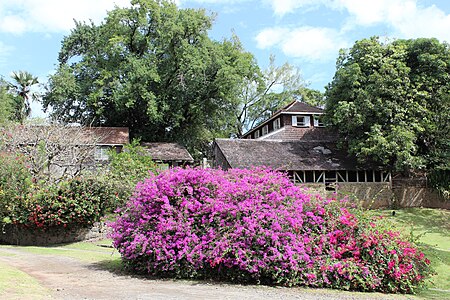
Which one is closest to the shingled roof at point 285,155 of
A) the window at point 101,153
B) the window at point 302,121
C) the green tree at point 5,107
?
the window at point 302,121

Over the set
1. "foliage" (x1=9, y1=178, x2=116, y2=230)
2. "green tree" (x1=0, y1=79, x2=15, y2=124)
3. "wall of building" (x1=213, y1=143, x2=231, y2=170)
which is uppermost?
"green tree" (x1=0, y1=79, x2=15, y2=124)

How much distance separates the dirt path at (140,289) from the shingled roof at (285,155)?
23499 mm

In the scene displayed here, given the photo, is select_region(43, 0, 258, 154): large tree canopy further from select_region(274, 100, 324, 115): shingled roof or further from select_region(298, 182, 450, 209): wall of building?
select_region(298, 182, 450, 209): wall of building

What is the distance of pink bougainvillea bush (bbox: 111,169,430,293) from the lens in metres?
9.61

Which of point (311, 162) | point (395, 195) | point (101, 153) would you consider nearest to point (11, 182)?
point (101, 153)

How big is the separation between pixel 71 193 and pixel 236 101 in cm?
2494

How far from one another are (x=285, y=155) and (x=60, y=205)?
2137cm

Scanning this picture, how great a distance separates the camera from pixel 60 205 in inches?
713

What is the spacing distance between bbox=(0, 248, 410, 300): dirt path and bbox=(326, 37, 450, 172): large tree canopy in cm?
2398

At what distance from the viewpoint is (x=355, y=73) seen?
33875 millimetres

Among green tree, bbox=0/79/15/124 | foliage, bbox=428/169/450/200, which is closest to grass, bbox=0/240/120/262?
green tree, bbox=0/79/15/124

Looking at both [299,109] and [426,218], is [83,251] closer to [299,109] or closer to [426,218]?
[426,218]

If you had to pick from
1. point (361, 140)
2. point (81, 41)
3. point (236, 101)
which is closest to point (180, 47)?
point (236, 101)

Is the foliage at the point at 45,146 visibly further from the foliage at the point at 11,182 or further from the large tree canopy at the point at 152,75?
the large tree canopy at the point at 152,75
